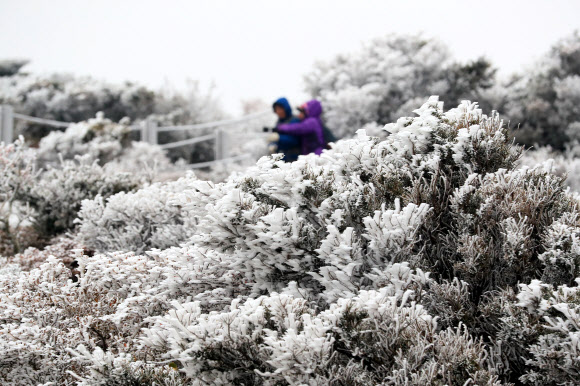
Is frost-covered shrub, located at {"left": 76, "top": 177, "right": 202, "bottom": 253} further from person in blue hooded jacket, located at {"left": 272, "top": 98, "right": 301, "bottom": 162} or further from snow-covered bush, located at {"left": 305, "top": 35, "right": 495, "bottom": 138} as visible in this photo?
snow-covered bush, located at {"left": 305, "top": 35, "right": 495, "bottom": 138}

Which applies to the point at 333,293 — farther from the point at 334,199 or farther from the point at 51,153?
the point at 51,153

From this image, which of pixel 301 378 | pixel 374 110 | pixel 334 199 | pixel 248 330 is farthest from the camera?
pixel 374 110

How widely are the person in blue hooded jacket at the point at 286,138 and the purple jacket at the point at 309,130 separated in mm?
140

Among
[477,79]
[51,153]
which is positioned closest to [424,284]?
[51,153]

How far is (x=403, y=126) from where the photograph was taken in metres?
4.89

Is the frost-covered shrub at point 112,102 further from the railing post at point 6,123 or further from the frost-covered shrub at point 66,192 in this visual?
the frost-covered shrub at point 66,192

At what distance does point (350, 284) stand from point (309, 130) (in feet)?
34.6

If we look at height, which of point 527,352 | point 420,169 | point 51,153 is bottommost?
point 51,153

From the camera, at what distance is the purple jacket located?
1434 centimetres

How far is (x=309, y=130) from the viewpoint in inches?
564

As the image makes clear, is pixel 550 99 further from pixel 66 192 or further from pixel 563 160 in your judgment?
pixel 66 192

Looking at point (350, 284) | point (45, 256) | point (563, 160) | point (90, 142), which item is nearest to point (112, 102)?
point (90, 142)

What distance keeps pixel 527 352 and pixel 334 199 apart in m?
1.54

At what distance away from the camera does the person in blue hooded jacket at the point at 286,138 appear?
1451cm
